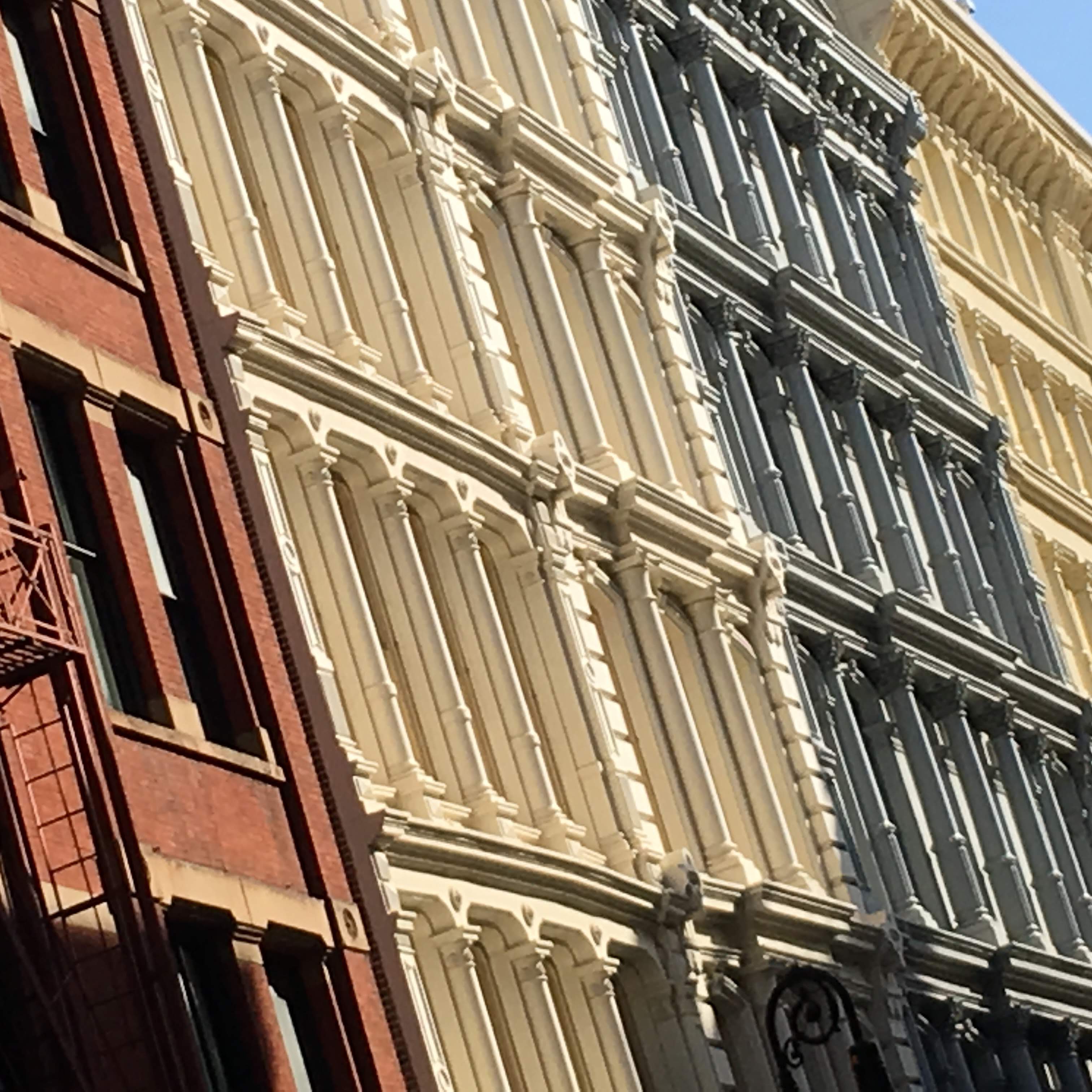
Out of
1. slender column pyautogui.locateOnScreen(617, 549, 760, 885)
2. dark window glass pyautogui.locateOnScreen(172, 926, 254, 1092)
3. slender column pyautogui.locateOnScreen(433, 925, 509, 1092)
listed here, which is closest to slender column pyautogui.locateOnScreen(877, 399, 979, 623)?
slender column pyautogui.locateOnScreen(617, 549, 760, 885)

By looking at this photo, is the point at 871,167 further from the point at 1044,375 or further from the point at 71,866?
the point at 71,866

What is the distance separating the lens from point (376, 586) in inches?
1246

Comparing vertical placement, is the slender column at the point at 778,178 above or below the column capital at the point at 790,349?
above

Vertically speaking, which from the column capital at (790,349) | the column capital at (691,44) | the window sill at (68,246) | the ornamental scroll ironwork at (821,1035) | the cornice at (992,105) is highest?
the cornice at (992,105)

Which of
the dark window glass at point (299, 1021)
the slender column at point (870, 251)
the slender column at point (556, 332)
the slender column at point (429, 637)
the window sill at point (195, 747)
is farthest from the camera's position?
the slender column at point (870, 251)

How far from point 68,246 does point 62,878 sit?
19.1 feet

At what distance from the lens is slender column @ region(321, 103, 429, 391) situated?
3378 centimetres

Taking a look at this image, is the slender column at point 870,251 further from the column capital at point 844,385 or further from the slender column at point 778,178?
the column capital at point 844,385

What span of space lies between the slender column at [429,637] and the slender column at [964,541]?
1809 centimetres

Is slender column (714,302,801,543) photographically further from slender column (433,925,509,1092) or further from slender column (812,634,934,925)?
slender column (433,925,509,1092)

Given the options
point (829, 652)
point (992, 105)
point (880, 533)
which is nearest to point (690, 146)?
point (880, 533)

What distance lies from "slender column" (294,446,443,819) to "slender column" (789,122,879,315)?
1928 cm

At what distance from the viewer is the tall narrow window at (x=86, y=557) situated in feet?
82.4

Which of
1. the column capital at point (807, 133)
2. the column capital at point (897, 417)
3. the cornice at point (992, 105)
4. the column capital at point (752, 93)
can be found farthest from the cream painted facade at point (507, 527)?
the cornice at point (992, 105)
